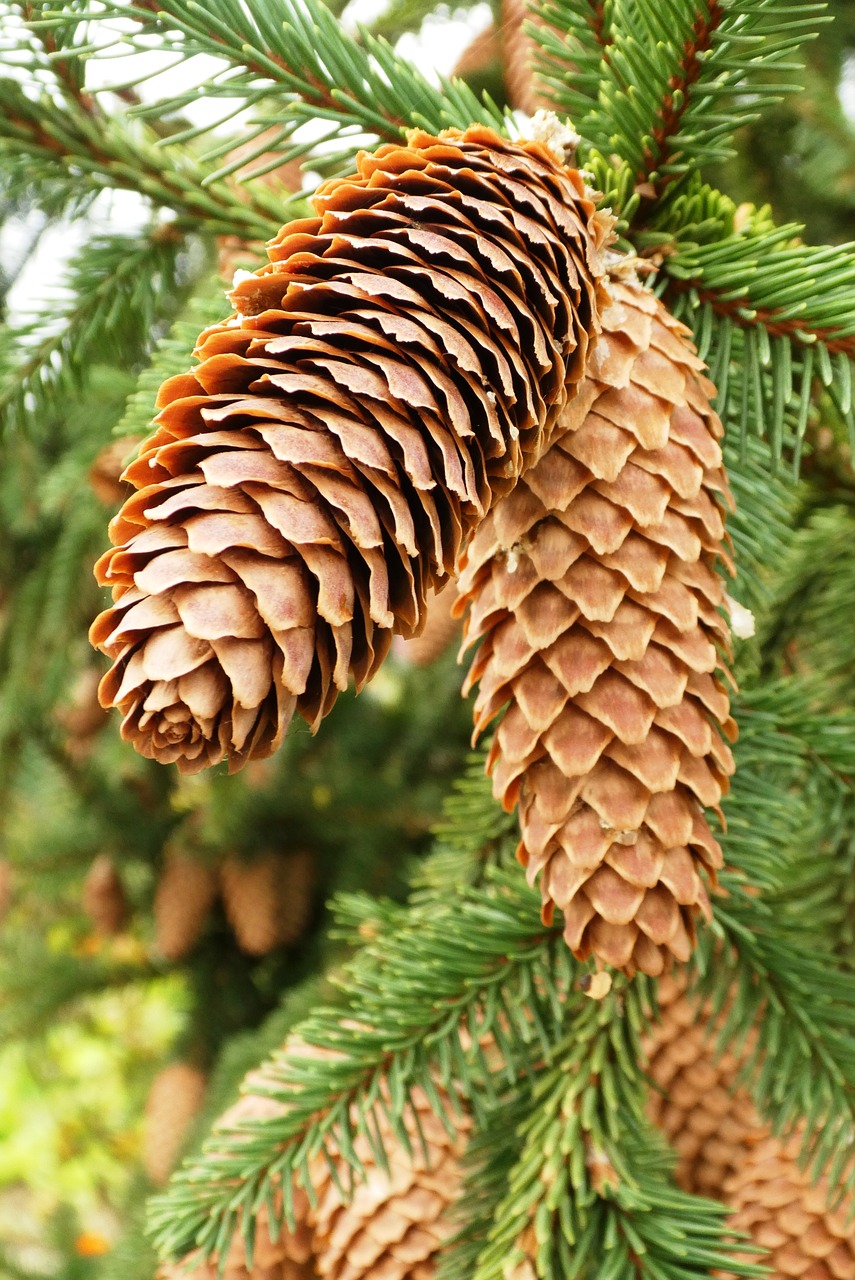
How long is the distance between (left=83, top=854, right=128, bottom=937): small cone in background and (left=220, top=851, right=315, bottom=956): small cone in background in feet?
0.95

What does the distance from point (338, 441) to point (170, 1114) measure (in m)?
1.30

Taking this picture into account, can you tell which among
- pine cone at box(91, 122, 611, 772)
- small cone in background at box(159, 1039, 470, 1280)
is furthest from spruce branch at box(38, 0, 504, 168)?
small cone in background at box(159, 1039, 470, 1280)

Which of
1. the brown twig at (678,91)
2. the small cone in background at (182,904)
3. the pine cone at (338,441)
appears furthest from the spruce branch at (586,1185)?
the small cone in background at (182,904)

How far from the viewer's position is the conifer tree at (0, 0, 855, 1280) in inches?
16.3

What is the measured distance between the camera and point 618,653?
0.50 meters

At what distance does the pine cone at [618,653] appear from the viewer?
1.62 feet

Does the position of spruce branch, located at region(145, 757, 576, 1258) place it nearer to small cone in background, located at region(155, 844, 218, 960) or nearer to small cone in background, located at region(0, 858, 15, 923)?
small cone in background, located at region(155, 844, 218, 960)

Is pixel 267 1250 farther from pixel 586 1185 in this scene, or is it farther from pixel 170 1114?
pixel 170 1114

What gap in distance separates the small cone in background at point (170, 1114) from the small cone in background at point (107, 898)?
0.31m

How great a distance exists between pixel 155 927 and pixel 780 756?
1.29 metres

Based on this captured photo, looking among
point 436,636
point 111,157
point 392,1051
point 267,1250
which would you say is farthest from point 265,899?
point 111,157

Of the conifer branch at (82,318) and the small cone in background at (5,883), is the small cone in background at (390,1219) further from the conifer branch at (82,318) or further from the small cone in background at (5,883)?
the small cone in background at (5,883)

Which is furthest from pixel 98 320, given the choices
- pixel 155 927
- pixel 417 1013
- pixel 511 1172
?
pixel 155 927

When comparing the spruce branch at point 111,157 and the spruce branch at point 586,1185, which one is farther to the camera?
the spruce branch at point 111,157
